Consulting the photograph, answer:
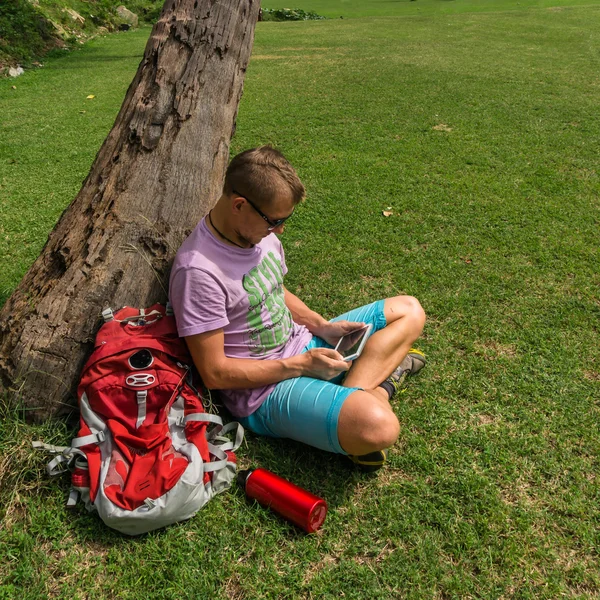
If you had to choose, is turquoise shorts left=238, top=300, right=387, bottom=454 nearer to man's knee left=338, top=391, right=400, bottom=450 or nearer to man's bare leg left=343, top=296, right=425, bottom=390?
man's knee left=338, top=391, right=400, bottom=450

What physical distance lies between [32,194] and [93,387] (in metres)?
4.17

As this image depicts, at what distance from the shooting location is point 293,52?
44.5 feet

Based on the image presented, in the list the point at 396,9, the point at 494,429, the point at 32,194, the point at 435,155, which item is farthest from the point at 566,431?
the point at 396,9

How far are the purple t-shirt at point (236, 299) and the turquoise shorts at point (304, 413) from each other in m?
0.07

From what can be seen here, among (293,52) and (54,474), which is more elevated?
(293,52)

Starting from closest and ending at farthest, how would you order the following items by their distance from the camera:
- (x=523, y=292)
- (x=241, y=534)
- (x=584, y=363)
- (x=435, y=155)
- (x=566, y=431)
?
(x=241, y=534) < (x=566, y=431) < (x=584, y=363) < (x=523, y=292) < (x=435, y=155)

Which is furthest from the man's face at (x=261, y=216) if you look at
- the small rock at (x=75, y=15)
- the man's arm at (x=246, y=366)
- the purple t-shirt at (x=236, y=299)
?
the small rock at (x=75, y=15)

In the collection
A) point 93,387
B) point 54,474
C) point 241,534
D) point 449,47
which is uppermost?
point 449,47

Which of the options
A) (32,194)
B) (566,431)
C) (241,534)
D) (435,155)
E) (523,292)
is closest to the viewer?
(241,534)

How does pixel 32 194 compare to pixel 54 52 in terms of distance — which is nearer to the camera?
pixel 32 194

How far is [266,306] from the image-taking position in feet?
8.74

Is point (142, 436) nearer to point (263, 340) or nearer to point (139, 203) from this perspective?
point (263, 340)

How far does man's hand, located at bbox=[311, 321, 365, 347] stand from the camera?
9.68 feet

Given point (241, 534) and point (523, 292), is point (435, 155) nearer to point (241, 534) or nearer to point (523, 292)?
point (523, 292)
